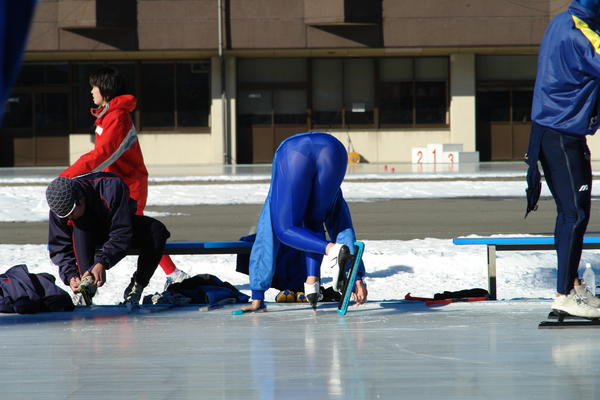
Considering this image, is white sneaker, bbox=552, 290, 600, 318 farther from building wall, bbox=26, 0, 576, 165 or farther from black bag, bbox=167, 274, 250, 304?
building wall, bbox=26, 0, 576, 165

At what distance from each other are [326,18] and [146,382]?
27.9 metres

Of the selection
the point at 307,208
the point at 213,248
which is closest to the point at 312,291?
the point at 307,208

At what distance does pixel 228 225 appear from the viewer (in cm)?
1323

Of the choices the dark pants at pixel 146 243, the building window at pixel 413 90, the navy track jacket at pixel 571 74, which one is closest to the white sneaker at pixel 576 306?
the navy track jacket at pixel 571 74

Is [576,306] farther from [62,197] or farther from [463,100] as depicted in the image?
[463,100]

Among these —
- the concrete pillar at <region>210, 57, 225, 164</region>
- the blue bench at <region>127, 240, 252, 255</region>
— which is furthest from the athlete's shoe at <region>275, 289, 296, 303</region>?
the concrete pillar at <region>210, 57, 225, 164</region>

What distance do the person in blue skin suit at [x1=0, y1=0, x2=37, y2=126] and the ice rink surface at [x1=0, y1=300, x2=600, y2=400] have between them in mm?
2182

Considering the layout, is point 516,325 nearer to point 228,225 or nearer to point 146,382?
point 146,382

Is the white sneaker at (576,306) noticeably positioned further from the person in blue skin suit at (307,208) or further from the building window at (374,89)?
the building window at (374,89)

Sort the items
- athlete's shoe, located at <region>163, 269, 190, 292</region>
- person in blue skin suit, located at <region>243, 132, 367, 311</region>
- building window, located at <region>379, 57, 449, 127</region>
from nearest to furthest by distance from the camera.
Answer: person in blue skin suit, located at <region>243, 132, 367, 311</region> < athlete's shoe, located at <region>163, 269, 190, 292</region> < building window, located at <region>379, 57, 449, 127</region>

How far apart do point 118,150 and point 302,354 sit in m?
2.51

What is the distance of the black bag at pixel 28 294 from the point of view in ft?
19.2

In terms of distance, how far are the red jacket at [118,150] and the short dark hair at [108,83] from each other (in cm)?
4

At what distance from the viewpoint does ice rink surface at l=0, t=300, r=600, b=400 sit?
369 centimetres
